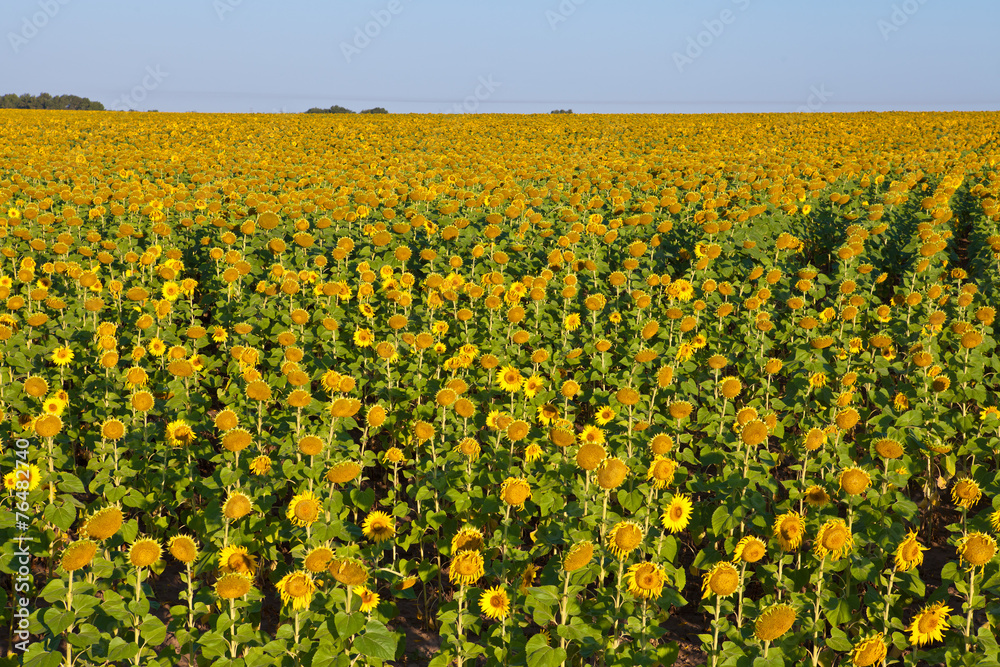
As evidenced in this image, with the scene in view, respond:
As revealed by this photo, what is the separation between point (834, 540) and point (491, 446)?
2.57m

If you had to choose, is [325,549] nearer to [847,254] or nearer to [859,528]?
[859,528]

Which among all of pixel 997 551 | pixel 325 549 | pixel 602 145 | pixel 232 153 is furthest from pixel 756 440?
pixel 602 145

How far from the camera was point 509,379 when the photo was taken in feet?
19.5

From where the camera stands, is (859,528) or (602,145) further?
(602,145)

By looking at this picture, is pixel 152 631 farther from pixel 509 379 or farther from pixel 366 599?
pixel 509 379

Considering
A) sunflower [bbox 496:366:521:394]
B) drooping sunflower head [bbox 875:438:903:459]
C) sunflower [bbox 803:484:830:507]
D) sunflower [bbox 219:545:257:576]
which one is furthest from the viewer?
sunflower [bbox 496:366:521:394]

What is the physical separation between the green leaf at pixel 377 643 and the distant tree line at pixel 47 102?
82.9 m

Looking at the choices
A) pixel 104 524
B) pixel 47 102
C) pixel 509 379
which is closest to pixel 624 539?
pixel 509 379

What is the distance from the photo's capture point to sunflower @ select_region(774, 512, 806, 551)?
12.9 feet

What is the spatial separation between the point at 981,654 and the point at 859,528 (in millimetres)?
1045

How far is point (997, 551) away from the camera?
3486 mm

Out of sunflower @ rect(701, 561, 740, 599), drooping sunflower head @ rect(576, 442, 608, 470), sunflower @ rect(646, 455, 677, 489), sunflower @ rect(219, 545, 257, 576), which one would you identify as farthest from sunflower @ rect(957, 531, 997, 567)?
sunflower @ rect(219, 545, 257, 576)

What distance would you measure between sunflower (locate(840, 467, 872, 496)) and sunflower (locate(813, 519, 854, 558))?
251 mm

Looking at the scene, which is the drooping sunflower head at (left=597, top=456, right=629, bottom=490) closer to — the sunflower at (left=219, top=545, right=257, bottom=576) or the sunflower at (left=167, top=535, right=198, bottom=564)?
the sunflower at (left=219, top=545, right=257, bottom=576)
